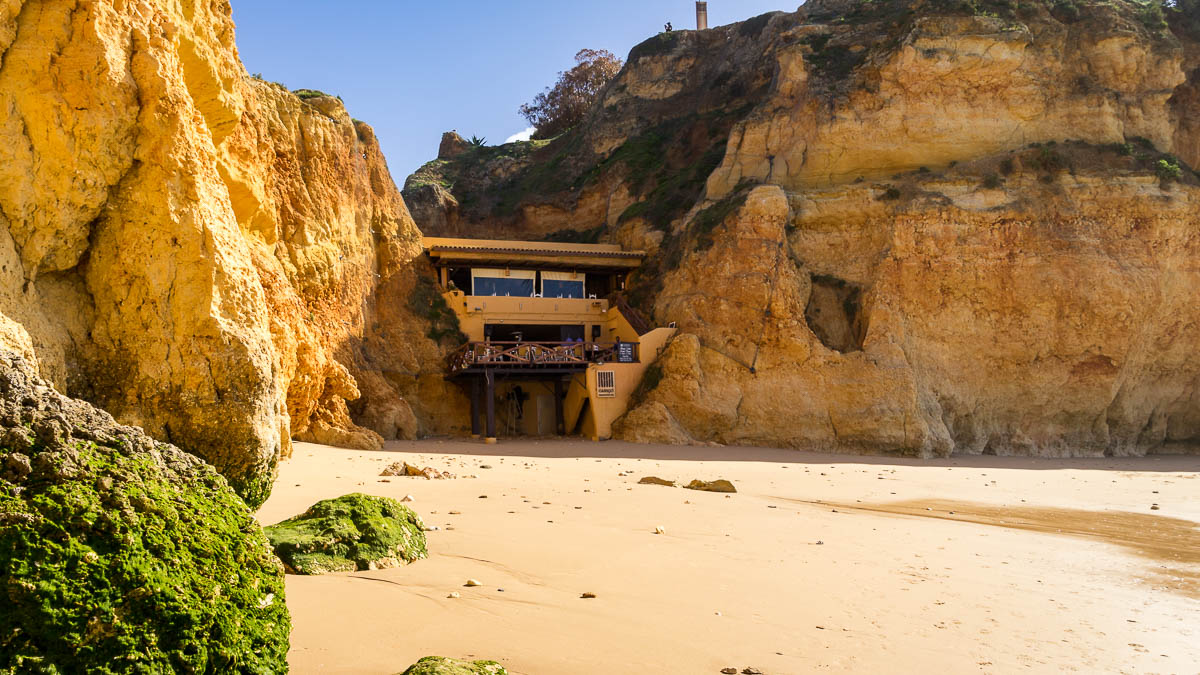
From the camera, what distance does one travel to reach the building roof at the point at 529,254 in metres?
26.0

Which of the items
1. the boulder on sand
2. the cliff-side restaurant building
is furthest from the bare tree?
the boulder on sand

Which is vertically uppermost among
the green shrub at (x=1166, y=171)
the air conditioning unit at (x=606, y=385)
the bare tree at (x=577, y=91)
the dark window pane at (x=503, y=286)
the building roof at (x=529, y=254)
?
the bare tree at (x=577, y=91)

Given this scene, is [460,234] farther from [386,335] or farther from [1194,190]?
[1194,190]

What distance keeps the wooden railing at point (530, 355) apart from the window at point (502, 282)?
3.53m

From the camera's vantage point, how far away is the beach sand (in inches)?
161

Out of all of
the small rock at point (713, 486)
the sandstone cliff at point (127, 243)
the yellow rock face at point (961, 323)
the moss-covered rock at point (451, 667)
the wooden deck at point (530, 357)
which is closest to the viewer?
the moss-covered rock at point (451, 667)

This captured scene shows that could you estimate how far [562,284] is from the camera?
27.8 m

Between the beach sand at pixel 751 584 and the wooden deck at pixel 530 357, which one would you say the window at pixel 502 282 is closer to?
the wooden deck at pixel 530 357

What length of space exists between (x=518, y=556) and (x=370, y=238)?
1882 centimetres

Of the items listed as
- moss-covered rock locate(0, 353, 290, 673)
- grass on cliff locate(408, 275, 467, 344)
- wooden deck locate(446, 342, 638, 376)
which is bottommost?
moss-covered rock locate(0, 353, 290, 673)

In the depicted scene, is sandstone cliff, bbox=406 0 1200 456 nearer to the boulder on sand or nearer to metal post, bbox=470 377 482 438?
metal post, bbox=470 377 482 438

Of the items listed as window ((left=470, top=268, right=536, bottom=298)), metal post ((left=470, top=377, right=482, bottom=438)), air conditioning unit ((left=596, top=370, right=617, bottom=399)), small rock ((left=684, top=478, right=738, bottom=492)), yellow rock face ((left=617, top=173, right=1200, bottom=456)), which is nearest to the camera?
small rock ((left=684, top=478, right=738, bottom=492))

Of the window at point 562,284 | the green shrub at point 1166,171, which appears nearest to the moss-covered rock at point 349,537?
the window at point 562,284

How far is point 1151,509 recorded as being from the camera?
37.1 ft
